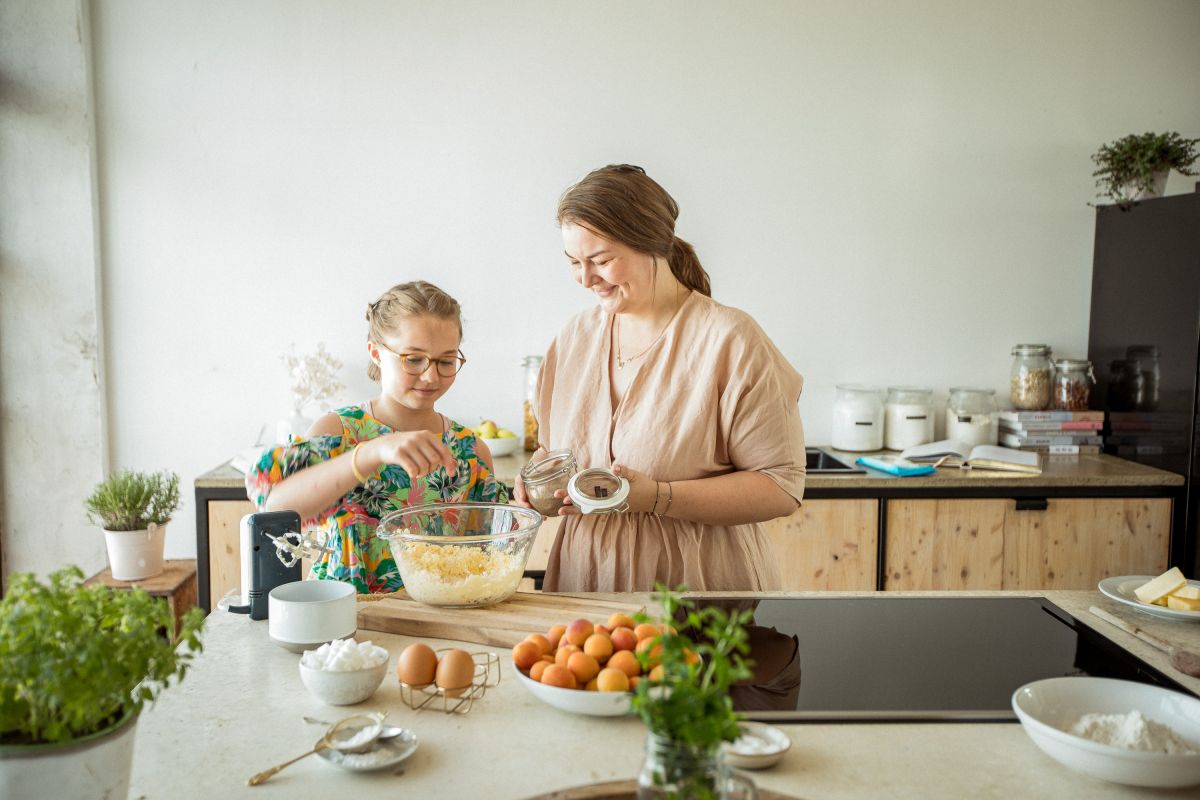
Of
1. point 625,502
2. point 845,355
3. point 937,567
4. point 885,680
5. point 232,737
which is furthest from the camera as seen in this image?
point 845,355

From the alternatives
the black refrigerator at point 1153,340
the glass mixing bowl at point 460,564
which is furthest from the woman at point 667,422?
the black refrigerator at point 1153,340

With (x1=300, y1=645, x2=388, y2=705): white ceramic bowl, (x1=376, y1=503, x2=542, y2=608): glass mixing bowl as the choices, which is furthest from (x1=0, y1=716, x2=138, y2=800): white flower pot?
(x1=376, y1=503, x2=542, y2=608): glass mixing bowl

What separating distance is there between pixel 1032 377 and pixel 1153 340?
0.40 m

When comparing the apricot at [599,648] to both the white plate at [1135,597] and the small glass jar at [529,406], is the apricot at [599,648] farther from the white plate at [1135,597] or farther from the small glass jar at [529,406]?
the small glass jar at [529,406]

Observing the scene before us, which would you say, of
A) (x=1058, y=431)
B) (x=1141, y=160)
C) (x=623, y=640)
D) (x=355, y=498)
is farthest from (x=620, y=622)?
(x=1141, y=160)

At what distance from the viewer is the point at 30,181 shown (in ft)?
10.6

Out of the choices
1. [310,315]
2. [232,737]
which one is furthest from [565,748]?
[310,315]

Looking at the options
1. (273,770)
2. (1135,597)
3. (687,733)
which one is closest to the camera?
(687,733)

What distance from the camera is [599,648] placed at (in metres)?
1.22

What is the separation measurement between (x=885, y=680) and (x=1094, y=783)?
0.33 m

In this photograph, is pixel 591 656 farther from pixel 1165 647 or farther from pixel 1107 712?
pixel 1165 647

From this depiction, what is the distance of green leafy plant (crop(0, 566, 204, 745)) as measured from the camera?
848mm

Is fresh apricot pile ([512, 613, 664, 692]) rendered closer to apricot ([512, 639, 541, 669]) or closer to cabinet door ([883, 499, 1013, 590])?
apricot ([512, 639, 541, 669])

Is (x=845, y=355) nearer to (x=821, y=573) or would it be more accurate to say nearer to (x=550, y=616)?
(x=821, y=573)
